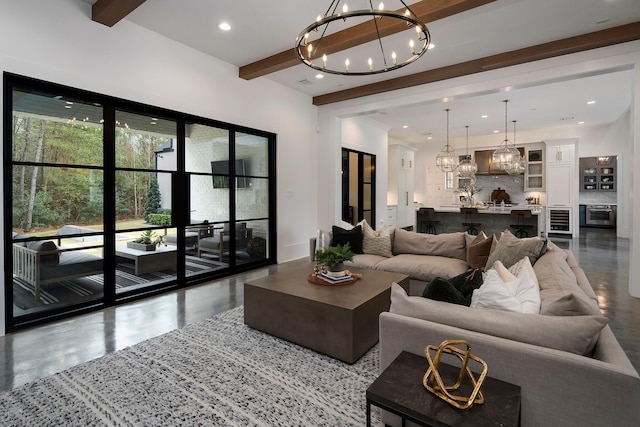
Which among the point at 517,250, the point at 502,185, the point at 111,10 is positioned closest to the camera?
the point at 517,250

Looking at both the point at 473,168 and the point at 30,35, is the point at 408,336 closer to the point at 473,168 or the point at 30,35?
the point at 30,35

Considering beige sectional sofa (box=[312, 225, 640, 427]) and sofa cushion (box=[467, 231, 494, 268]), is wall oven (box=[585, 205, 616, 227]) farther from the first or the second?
beige sectional sofa (box=[312, 225, 640, 427])

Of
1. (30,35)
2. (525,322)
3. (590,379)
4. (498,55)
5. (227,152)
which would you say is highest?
(498,55)

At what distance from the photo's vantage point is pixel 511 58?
4.73 m

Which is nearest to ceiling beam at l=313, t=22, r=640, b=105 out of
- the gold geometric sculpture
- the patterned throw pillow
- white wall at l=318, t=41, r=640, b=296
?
white wall at l=318, t=41, r=640, b=296

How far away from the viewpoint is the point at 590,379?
125 centimetres

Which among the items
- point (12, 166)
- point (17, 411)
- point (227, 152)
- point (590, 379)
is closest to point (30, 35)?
point (12, 166)

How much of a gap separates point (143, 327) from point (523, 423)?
316cm

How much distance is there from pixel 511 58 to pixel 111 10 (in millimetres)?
5024

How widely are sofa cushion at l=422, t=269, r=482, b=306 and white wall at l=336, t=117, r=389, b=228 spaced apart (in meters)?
5.92

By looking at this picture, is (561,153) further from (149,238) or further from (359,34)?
(149,238)

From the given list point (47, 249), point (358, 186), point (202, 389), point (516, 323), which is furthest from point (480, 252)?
point (358, 186)

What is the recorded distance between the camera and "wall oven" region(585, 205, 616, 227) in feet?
37.3

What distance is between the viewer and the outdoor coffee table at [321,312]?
253 centimetres
